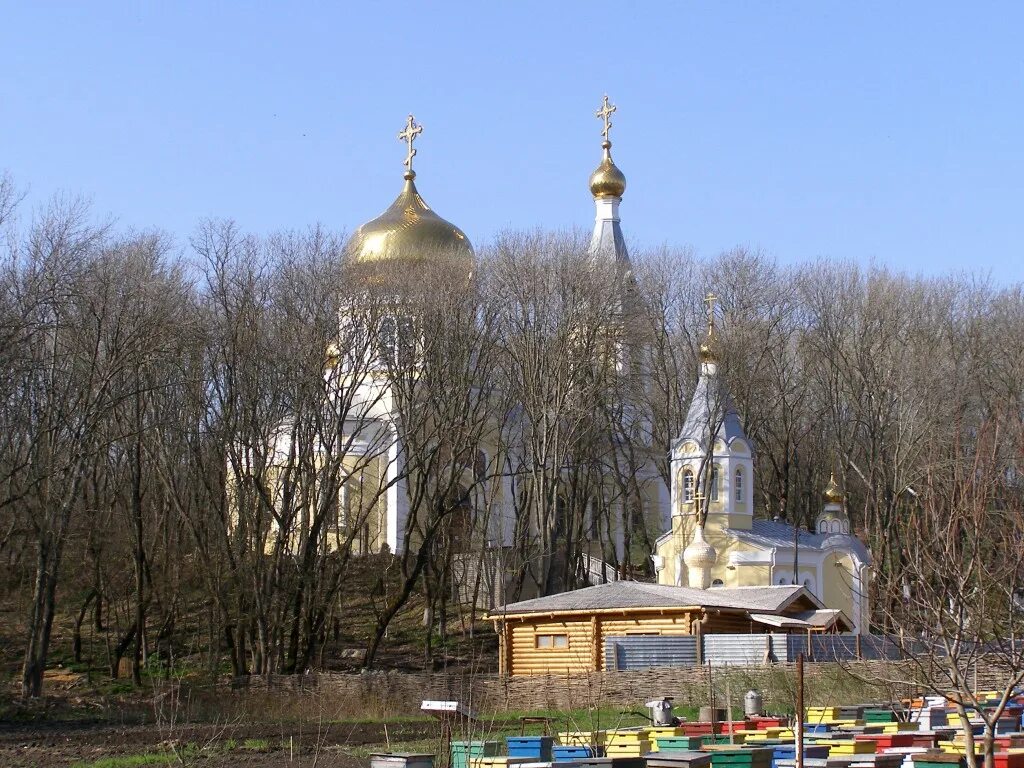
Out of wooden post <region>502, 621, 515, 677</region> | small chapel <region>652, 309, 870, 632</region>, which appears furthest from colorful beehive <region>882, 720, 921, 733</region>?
small chapel <region>652, 309, 870, 632</region>

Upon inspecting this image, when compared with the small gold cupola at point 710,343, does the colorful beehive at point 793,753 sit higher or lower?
lower

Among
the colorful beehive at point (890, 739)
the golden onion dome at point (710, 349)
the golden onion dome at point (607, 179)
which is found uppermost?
the golden onion dome at point (607, 179)

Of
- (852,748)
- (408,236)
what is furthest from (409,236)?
(852,748)

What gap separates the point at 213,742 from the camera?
773 inches

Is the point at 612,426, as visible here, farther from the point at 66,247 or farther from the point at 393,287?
the point at 66,247

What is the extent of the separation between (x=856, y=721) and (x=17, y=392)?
21440mm

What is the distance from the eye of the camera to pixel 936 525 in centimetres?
1235

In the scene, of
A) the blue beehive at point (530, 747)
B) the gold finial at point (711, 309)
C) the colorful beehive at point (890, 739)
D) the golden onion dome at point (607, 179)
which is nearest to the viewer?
the blue beehive at point (530, 747)

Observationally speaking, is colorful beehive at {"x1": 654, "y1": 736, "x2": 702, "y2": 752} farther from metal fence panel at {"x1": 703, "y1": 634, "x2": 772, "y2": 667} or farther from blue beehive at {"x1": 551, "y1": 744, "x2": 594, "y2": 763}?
metal fence panel at {"x1": 703, "y1": 634, "x2": 772, "y2": 667}

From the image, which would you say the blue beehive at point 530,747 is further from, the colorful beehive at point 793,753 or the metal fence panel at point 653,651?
the metal fence panel at point 653,651

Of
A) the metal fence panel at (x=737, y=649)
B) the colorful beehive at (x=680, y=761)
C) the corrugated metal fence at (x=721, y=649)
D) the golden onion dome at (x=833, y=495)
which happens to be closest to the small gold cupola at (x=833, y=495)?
the golden onion dome at (x=833, y=495)

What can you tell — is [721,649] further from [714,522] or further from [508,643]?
[714,522]

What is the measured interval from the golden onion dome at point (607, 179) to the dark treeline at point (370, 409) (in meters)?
7.71

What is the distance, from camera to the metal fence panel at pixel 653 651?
29.2 metres
